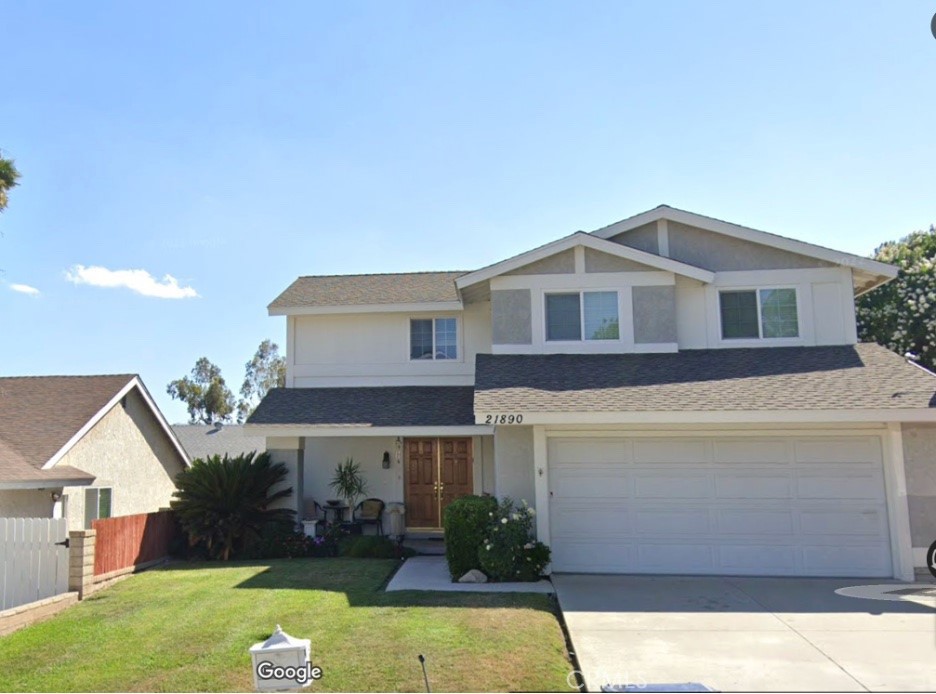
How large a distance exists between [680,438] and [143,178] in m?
11.8

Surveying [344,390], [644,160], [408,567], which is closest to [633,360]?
[644,160]

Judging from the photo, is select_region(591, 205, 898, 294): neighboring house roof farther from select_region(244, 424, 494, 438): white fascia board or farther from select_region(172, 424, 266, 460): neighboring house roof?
select_region(172, 424, 266, 460): neighboring house roof

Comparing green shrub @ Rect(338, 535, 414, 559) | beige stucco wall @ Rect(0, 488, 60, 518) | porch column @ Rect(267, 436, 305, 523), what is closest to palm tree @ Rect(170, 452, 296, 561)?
porch column @ Rect(267, 436, 305, 523)

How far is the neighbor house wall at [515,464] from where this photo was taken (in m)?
12.2

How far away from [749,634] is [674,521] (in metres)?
3.86

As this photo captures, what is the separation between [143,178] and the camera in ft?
45.9

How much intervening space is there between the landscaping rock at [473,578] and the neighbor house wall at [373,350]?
642cm

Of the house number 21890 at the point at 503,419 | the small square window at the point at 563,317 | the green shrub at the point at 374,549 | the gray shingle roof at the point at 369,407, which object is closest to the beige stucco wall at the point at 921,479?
the small square window at the point at 563,317

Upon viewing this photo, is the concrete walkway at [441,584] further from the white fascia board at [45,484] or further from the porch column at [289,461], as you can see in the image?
the white fascia board at [45,484]

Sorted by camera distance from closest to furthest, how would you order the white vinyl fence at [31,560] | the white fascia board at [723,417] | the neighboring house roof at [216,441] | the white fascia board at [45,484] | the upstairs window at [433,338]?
the white vinyl fence at [31,560], the white fascia board at [723,417], the white fascia board at [45,484], the upstairs window at [433,338], the neighboring house roof at [216,441]

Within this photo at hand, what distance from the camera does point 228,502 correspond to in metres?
13.9

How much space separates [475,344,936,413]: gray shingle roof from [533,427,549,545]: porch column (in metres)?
0.68

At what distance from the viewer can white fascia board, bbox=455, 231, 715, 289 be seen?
14.2 meters

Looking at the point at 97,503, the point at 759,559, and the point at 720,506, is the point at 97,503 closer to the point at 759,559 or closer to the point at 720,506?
the point at 720,506
